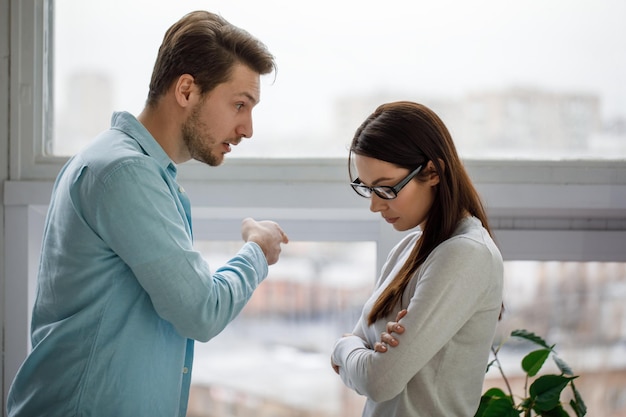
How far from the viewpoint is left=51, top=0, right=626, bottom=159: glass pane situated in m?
2.29

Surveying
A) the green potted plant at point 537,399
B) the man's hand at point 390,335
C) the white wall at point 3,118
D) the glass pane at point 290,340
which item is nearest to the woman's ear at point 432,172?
the man's hand at point 390,335

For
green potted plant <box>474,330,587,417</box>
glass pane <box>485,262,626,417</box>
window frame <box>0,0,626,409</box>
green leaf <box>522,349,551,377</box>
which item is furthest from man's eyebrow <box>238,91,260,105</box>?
glass pane <box>485,262,626,417</box>

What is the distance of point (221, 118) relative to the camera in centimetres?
158

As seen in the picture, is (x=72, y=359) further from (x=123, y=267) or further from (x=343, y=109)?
(x=343, y=109)

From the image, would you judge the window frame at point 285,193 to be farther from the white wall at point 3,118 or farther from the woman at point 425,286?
the woman at point 425,286

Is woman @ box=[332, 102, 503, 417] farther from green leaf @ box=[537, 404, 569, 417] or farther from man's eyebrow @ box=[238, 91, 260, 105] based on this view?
green leaf @ box=[537, 404, 569, 417]

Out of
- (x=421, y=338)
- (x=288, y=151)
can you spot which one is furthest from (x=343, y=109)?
(x=421, y=338)

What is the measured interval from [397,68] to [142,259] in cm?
126

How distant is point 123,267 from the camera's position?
1438mm

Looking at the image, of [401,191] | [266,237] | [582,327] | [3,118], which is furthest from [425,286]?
[3,118]

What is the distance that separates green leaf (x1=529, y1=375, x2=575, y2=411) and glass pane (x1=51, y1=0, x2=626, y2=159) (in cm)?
81

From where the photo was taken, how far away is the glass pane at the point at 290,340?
249 cm

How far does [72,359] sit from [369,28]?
1424 millimetres

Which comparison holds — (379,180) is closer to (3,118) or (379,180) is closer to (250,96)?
(250,96)
